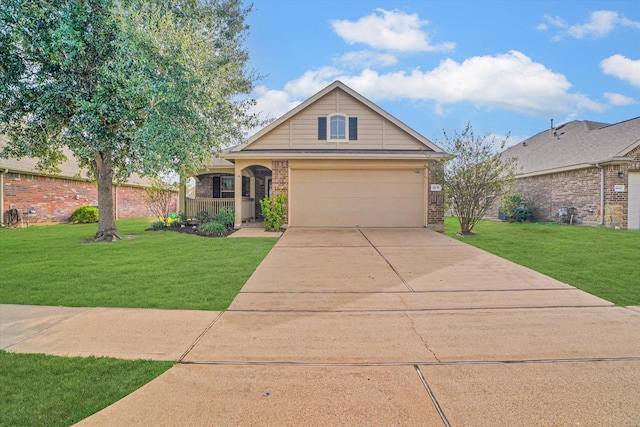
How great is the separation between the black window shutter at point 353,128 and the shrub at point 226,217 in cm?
589

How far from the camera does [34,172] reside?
16438 mm

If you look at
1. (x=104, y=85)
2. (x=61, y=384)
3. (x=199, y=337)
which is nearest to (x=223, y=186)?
(x=104, y=85)

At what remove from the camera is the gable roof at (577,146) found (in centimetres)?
1561

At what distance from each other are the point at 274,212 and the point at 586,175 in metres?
15.4

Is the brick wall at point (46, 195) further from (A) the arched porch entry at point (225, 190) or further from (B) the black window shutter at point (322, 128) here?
(B) the black window shutter at point (322, 128)

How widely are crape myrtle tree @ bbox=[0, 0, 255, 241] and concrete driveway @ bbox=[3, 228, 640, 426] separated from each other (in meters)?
6.37

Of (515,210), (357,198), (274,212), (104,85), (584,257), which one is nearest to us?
(584,257)

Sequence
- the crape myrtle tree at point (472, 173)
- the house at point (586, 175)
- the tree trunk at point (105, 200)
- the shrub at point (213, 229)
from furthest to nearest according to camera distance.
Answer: the house at point (586, 175), the shrub at point (213, 229), the crape myrtle tree at point (472, 173), the tree trunk at point (105, 200)

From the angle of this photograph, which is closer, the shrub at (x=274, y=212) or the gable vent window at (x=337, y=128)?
the shrub at (x=274, y=212)

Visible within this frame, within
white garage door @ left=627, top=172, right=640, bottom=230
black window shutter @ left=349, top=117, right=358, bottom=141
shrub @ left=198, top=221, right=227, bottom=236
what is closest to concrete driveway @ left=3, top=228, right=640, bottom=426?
shrub @ left=198, top=221, right=227, bottom=236

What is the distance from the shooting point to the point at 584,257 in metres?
8.20

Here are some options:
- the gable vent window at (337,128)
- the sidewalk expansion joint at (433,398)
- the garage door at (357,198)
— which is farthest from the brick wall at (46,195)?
the sidewalk expansion joint at (433,398)

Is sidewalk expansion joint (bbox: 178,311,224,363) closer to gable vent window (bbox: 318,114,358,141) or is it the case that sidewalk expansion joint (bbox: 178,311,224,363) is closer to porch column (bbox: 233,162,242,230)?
porch column (bbox: 233,162,242,230)

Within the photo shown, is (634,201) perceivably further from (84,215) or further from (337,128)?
(84,215)
